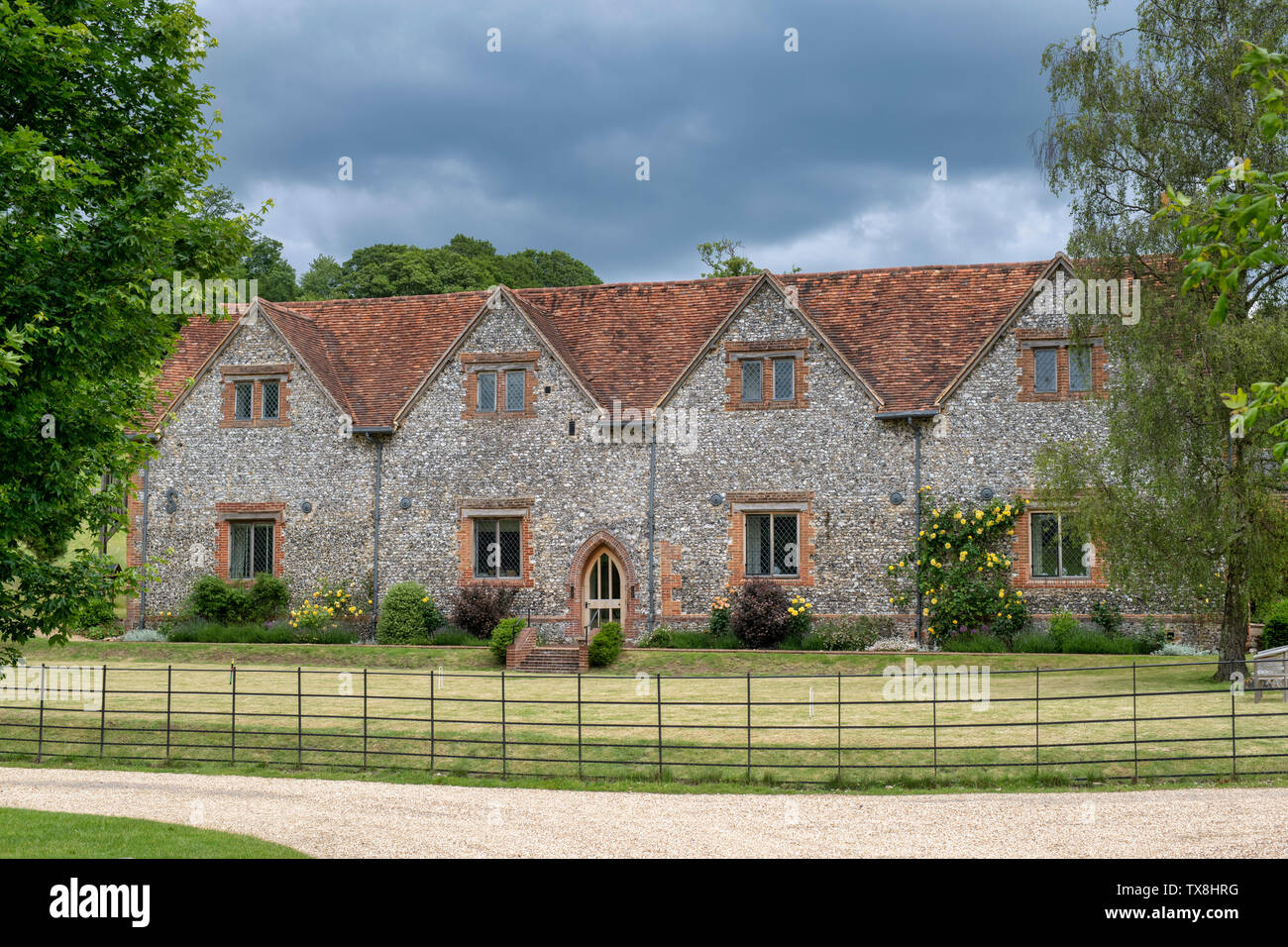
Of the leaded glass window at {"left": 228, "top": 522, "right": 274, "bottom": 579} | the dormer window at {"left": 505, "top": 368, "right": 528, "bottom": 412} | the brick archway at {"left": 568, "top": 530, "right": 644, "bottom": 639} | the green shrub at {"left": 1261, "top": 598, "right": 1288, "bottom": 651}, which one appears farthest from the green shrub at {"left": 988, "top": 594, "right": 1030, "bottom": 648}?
the leaded glass window at {"left": 228, "top": 522, "right": 274, "bottom": 579}

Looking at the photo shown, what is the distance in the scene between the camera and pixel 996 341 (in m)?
28.9

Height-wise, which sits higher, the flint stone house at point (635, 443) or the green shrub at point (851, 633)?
the flint stone house at point (635, 443)

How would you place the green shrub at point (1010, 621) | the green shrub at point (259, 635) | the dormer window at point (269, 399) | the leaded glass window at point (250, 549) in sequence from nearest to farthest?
the green shrub at point (1010, 621) < the green shrub at point (259, 635) < the leaded glass window at point (250, 549) < the dormer window at point (269, 399)

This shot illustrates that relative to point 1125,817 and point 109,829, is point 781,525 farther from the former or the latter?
point 109,829

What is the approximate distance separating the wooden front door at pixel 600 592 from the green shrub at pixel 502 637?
2.93 metres

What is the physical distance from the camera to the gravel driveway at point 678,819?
1099 centimetres

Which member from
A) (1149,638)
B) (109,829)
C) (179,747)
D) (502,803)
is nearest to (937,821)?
(502,803)

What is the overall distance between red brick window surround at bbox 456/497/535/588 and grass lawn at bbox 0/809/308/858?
1800cm

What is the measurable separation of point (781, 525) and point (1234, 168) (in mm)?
22742

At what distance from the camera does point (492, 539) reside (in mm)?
30859

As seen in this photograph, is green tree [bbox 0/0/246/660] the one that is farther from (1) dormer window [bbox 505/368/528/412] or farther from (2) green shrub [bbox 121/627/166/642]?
(2) green shrub [bbox 121/627/166/642]

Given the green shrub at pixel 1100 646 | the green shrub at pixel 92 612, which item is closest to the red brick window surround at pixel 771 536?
the green shrub at pixel 1100 646

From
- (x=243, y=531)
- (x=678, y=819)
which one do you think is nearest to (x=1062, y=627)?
(x=678, y=819)

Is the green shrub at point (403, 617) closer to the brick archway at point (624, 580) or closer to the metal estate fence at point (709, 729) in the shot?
the brick archway at point (624, 580)
